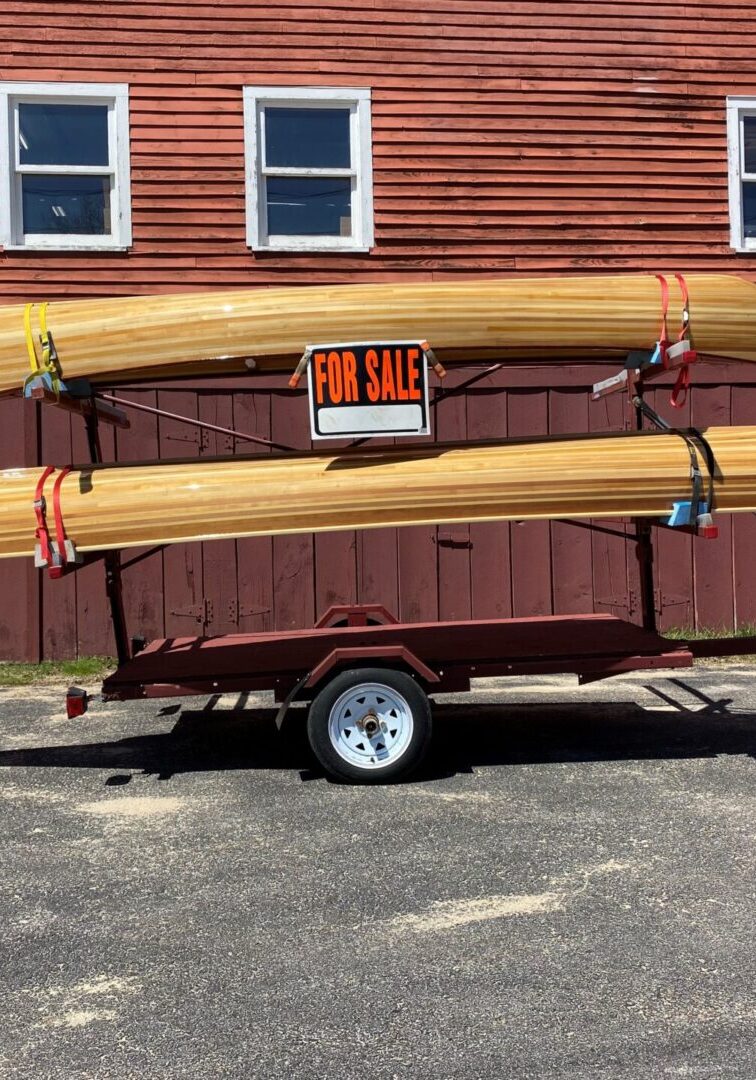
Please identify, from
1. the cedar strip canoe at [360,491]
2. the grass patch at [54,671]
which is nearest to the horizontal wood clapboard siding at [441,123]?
the grass patch at [54,671]

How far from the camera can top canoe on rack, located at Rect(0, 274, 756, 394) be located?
6059 millimetres

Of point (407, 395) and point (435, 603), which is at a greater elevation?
point (407, 395)

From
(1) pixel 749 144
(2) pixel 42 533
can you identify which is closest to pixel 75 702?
(2) pixel 42 533

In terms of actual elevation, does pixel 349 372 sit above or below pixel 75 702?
above

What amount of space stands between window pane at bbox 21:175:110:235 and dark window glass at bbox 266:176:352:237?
70.8 inches

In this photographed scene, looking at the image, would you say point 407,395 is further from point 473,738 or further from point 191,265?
point 191,265

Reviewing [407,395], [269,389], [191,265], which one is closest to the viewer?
[407,395]

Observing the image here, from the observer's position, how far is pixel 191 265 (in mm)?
10922

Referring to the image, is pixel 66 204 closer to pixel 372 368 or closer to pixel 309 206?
pixel 309 206

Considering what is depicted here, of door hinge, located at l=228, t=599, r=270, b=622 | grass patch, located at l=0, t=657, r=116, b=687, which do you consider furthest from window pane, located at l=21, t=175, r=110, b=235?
grass patch, located at l=0, t=657, r=116, b=687

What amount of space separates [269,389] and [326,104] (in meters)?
3.47

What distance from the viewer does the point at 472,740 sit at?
6742 millimetres

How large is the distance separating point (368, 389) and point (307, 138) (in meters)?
6.65

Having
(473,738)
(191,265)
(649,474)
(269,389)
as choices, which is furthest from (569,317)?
(191,265)
